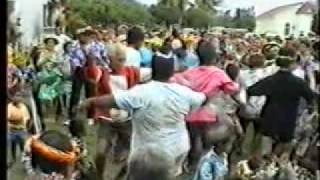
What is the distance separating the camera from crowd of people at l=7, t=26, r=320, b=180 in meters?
4.19

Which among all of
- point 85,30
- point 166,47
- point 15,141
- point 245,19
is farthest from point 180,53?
point 15,141

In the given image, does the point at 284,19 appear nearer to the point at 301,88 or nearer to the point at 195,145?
the point at 301,88

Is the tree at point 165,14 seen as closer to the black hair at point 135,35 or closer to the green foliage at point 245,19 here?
the black hair at point 135,35

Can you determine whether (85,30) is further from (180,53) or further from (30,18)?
(180,53)

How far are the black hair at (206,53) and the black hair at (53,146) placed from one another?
2.05ft

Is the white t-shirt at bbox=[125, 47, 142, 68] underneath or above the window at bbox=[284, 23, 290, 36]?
underneath

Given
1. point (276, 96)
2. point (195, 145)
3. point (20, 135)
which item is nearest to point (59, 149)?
point (20, 135)

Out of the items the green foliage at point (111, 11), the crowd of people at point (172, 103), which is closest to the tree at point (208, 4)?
the crowd of people at point (172, 103)

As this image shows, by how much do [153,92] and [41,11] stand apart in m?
0.55

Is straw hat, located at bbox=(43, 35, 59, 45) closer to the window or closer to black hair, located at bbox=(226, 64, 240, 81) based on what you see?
black hair, located at bbox=(226, 64, 240, 81)

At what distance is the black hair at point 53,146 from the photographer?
4.05 meters

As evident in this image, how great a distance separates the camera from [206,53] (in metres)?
4.22

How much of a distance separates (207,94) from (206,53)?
6.5 inches

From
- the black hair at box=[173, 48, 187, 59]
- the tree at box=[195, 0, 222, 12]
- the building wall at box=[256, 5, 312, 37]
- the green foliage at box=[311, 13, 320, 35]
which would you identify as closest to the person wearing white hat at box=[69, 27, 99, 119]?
the black hair at box=[173, 48, 187, 59]
